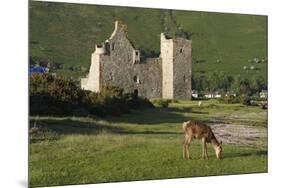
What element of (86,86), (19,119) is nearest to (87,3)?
(86,86)

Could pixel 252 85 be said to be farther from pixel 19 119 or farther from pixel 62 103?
pixel 19 119

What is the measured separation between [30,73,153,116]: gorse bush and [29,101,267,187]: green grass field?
4.9 inches

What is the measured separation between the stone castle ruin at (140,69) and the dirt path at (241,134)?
85 cm

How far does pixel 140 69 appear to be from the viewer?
1105 centimetres

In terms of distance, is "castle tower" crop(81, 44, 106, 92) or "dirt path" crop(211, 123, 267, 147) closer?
"castle tower" crop(81, 44, 106, 92)

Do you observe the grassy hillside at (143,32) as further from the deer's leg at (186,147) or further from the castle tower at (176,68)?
the deer's leg at (186,147)

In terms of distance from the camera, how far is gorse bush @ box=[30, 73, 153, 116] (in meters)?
9.98

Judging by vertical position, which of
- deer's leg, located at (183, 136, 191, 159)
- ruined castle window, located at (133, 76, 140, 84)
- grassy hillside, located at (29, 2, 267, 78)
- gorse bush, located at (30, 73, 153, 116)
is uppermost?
grassy hillside, located at (29, 2, 267, 78)

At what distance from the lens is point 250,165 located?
458 inches

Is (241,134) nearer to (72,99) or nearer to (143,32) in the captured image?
(143,32)

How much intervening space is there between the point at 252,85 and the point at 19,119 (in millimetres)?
4434

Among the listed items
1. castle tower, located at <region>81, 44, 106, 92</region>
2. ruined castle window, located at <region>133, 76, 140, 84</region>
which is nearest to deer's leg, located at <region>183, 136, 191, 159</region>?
ruined castle window, located at <region>133, 76, 140, 84</region>

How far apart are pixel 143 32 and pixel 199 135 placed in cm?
201

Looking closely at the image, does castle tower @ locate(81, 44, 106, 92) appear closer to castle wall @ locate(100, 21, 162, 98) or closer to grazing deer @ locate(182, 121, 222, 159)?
castle wall @ locate(100, 21, 162, 98)
